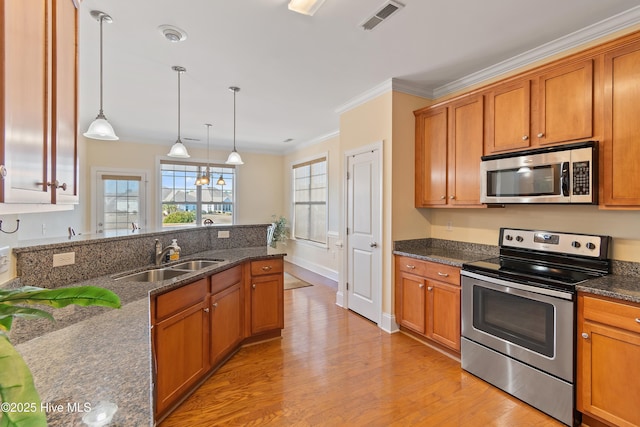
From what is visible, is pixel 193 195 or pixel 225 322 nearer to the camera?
pixel 225 322

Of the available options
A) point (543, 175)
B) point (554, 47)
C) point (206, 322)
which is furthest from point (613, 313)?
point (206, 322)

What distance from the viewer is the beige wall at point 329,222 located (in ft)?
18.5

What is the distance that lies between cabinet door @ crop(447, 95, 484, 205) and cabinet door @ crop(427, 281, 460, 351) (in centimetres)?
89

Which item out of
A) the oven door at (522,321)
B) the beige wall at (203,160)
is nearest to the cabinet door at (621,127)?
the oven door at (522,321)

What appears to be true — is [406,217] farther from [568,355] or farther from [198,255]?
[198,255]

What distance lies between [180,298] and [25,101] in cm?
150

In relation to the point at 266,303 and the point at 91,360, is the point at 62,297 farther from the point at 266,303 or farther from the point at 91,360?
the point at 266,303

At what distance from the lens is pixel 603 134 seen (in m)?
2.14

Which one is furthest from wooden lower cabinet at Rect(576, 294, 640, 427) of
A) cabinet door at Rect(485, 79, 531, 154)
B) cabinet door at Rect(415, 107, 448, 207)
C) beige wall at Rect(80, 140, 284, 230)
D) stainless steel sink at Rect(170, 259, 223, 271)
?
beige wall at Rect(80, 140, 284, 230)

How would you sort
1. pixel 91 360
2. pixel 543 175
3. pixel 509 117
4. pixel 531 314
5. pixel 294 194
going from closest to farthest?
pixel 91 360, pixel 531 314, pixel 543 175, pixel 509 117, pixel 294 194

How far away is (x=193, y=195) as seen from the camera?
6570mm

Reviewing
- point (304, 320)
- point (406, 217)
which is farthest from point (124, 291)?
point (406, 217)

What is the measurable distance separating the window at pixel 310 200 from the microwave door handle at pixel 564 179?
4.08 metres

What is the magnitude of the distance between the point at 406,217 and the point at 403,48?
171cm
